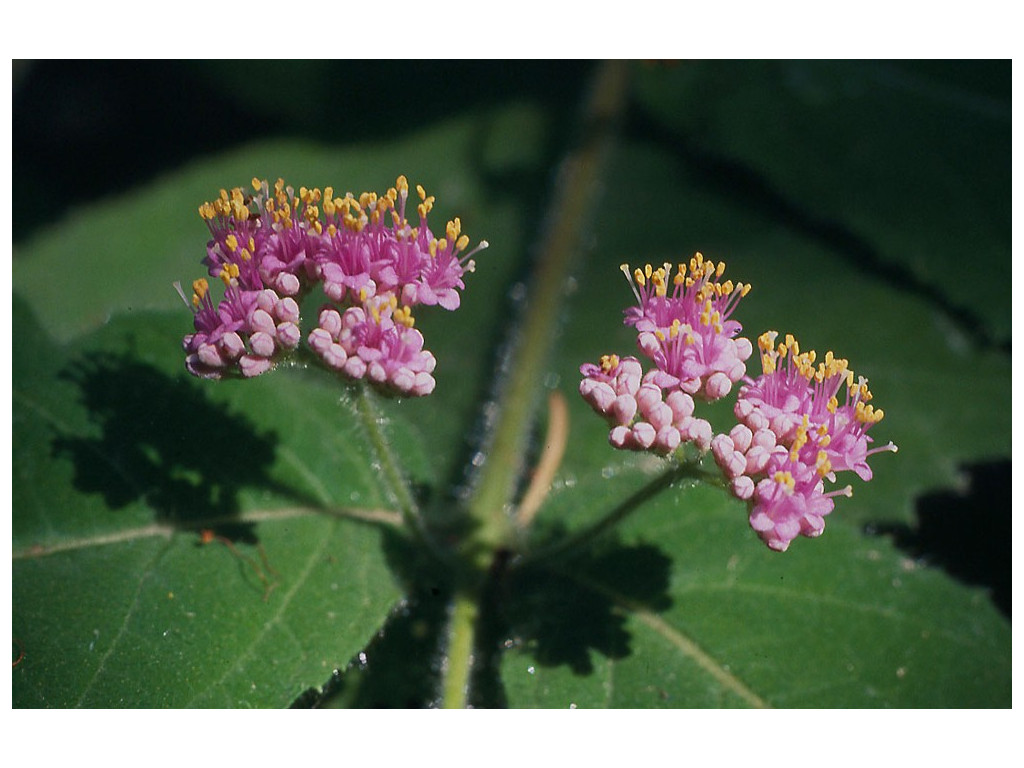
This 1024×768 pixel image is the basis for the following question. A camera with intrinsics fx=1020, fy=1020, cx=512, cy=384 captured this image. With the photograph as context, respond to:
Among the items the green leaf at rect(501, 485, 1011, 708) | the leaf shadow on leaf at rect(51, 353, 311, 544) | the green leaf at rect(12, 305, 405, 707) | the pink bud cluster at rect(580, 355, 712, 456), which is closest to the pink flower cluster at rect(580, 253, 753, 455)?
the pink bud cluster at rect(580, 355, 712, 456)

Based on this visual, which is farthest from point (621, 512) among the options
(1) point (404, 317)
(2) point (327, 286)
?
(2) point (327, 286)

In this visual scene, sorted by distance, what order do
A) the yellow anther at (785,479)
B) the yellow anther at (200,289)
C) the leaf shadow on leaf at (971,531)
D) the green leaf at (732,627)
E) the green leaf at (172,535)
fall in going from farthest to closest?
the leaf shadow on leaf at (971,531) < the green leaf at (732,627) < the green leaf at (172,535) < the yellow anther at (200,289) < the yellow anther at (785,479)

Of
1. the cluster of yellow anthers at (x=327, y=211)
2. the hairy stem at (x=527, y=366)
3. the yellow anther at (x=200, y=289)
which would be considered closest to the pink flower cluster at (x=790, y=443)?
the cluster of yellow anthers at (x=327, y=211)

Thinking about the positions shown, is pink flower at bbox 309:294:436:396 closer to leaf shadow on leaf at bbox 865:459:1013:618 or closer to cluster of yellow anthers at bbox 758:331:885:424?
Result: cluster of yellow anthers at bbox 758:331:885:424

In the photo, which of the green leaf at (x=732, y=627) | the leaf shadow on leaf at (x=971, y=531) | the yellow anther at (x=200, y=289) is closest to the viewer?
the yellow anther at (x=200, y=289)

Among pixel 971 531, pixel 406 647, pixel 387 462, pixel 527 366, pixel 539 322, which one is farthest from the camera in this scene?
pixel 539 322

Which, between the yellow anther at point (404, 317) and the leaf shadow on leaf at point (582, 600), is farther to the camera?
the leaf shadow on leaf at point (582, 600)

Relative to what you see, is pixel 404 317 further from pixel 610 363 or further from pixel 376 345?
pixel 610 363

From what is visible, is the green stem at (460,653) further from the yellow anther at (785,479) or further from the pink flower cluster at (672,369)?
the yellow anther at (785,479)
